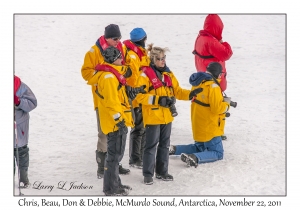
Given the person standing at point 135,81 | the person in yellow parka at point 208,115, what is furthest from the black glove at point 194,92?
the person standing at point 135,81

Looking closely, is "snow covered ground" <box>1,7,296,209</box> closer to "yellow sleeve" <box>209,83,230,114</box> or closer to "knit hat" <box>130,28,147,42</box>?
"yellow sleeve" <box>209,83,230,114</box>

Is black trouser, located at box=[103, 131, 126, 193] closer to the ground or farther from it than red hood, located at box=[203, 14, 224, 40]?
closer to the ground

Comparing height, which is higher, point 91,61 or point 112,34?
point 112,34

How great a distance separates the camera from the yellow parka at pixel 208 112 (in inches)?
374

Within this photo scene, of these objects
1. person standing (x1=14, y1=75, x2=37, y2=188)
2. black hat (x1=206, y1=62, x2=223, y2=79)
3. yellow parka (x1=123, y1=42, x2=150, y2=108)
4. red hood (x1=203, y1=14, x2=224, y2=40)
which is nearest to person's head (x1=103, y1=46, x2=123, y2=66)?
yellow parka (x1=123, y1=42, x2=150, y2=108)

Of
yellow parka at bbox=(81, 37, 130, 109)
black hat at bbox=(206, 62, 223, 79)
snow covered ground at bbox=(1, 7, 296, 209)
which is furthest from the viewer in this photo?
black hat at bbox=(206, 62, 223, 79)

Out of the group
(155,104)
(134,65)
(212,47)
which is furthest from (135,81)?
(212,47)

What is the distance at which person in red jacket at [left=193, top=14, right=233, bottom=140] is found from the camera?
34.5 ft

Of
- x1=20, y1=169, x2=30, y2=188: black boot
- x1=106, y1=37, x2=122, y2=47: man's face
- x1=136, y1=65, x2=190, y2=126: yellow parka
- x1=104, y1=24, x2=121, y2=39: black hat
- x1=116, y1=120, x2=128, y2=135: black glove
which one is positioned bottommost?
x1=20, y1=169, x2=30, y2=188: black boot

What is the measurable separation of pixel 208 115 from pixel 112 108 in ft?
6.86

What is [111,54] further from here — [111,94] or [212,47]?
[212,47]

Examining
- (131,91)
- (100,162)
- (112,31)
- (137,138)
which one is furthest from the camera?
(137,138)

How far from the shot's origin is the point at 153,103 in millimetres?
8680

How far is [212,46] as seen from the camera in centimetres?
1052
